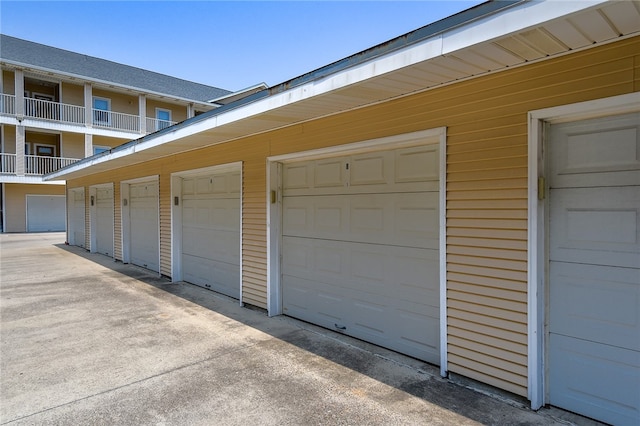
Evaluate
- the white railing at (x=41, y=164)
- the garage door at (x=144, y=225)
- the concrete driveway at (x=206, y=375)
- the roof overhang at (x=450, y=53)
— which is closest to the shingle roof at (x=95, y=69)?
the white railing at (x=41, y=164)

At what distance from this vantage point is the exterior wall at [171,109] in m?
23.7

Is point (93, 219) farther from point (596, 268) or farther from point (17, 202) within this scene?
point (596, 268)

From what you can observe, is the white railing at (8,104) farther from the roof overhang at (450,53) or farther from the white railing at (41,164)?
the roof overhang at (450,53)

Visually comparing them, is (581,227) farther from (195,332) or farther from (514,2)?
(195,332)

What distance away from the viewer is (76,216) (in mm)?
15164

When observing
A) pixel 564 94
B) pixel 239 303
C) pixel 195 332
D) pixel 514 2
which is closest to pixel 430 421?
pixel 564 94

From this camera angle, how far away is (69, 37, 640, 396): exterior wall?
8.71ft

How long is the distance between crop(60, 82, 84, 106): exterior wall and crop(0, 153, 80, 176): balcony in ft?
10.8

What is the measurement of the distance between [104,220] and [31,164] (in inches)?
451

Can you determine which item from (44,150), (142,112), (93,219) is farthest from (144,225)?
(44,150)

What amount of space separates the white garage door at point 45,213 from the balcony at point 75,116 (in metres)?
4.69

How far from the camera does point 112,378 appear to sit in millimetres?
3441

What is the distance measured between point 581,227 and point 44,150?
26080mm

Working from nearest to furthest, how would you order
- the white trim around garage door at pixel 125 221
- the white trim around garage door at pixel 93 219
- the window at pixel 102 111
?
the white trim around garage door at pixel 125 221 < the white trim around garage door at pixel 93 219 < the window at pixel 102 111
